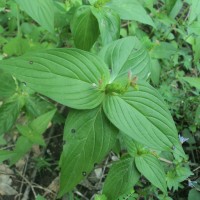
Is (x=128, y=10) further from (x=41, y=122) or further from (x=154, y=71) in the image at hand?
(x=41, y=122)

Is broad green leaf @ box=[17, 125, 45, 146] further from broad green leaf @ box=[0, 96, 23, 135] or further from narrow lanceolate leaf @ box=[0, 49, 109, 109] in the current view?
narrow lanceolate leaf @ box=[0, 49, 109, 109]

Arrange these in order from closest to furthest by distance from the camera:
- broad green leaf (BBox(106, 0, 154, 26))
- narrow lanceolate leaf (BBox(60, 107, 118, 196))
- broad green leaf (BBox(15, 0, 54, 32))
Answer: broad green leaf (BBox(15, 0, 54, 32)), narrow lanceolate leaf (BBox(60, 107, 118, 196)), broad green leaf (BBox(106, 0, 154, 26))

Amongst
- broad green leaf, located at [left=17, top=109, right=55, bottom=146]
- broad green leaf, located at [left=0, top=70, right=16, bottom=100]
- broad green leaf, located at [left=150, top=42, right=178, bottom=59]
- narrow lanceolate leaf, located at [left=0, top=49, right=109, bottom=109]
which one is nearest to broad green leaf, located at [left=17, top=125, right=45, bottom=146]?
broad green leaf, located at [left=17, top=109, right=55, bottom=146]

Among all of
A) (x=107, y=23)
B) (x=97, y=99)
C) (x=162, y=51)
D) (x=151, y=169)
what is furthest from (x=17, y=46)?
(x=151, y=169)

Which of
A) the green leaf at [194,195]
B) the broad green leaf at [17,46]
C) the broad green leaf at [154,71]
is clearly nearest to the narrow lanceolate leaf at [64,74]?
the broad green leaf at [17,46]

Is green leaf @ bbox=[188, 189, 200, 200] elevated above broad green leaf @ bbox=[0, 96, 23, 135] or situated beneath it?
situated beneath

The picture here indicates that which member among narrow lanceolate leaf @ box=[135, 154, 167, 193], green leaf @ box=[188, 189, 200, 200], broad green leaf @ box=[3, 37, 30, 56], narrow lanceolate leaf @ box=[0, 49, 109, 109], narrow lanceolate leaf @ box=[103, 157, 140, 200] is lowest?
green leaf @ box=[188, 189, 200, 200]

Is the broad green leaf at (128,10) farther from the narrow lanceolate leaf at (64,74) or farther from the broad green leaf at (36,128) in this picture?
the broad green leaf at (36,128)
